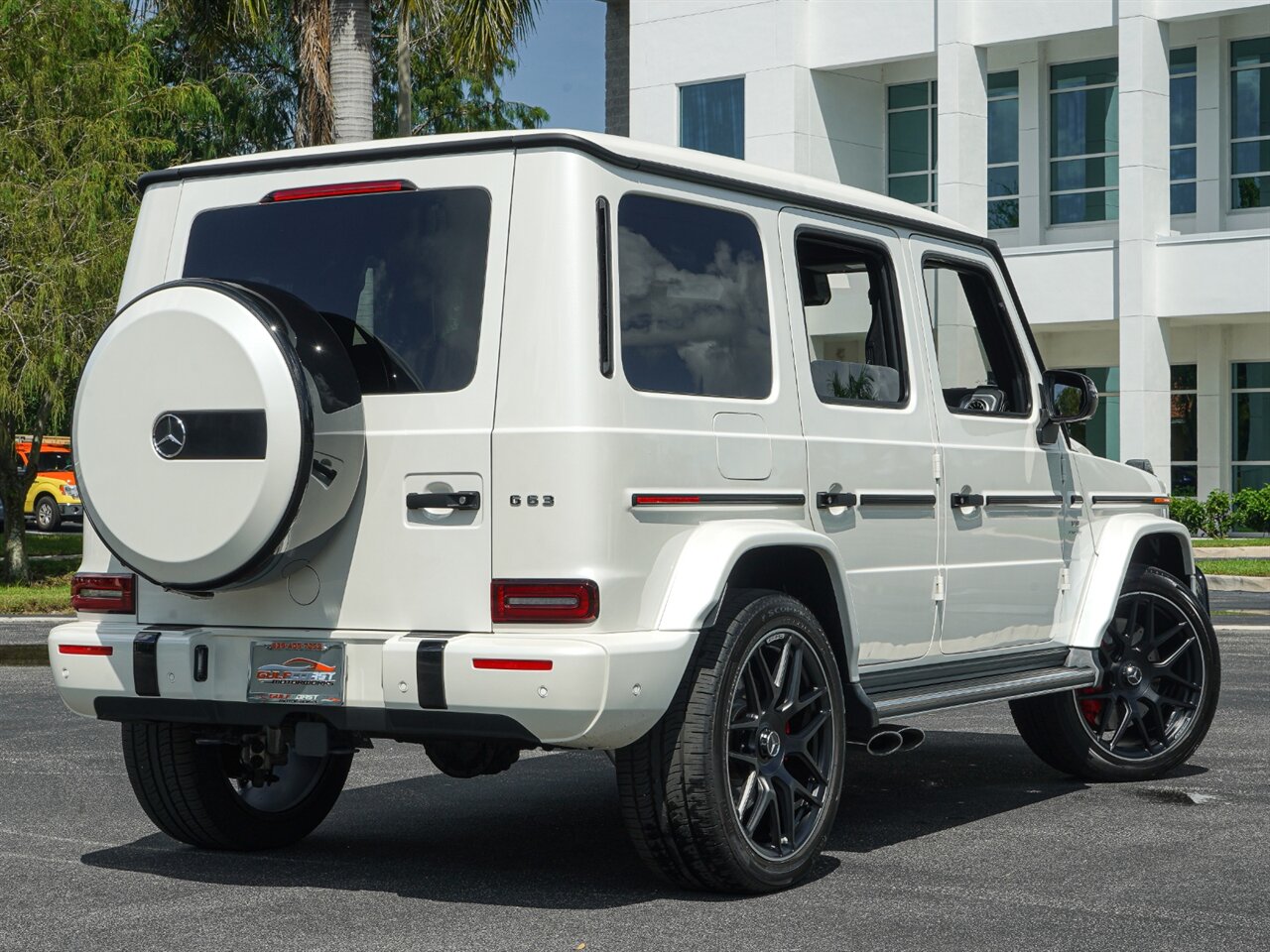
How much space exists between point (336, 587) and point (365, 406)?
0.56m

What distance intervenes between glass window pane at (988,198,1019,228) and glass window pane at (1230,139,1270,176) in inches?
153

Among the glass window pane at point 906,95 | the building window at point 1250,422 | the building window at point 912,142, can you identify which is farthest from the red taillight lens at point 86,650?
the glass window pane at point 906,95

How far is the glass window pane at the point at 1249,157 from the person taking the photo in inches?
1293

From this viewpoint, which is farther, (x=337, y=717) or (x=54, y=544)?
(x=54, y=544)

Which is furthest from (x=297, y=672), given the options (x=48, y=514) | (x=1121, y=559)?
(x=48, y=514)

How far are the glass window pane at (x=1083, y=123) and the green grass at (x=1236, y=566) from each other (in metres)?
11.1

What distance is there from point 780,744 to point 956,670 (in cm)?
126

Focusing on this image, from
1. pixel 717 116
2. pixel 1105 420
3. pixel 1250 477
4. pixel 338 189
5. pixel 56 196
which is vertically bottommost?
pixel 1250 477

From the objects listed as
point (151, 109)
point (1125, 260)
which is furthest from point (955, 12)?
point (151, 109)

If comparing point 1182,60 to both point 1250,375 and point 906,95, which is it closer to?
point 906,95

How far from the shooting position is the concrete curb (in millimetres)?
22266

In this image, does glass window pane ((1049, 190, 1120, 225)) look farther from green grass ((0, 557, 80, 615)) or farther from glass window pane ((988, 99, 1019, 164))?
green grass ((0, 557, 80, 615))

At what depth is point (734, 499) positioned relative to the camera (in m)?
6.01

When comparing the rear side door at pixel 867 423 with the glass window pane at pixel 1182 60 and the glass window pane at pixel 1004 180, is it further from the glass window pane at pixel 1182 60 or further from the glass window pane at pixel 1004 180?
the glass window pane at pixel 1004 180
